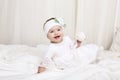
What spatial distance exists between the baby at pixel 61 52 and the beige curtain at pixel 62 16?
0.60 metres

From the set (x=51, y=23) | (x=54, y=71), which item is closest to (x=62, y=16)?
(x=51, y=23)

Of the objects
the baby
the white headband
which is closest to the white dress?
the baby

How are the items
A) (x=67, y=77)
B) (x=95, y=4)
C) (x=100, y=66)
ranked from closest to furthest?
(x=67, y=77) → (x=100, y=66) → (x=95, y=4)

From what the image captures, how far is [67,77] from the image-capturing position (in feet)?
4.42

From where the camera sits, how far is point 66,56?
1.58 m

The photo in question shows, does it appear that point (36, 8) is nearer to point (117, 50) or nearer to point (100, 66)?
point (117, 50)

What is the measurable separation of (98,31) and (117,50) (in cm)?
28

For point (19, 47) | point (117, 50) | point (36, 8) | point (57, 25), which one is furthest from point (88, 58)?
point (36, 8)

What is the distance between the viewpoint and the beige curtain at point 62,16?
221 centimetres

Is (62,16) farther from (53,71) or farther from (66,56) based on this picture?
(53,71)

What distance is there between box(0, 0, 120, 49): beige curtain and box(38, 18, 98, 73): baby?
1.98 ft

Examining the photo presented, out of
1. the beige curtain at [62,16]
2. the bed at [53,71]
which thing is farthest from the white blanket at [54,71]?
the beige curtain at [62,16]

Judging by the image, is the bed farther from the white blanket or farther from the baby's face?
the baby's face

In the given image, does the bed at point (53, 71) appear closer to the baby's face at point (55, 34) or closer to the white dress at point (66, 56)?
the white dress at point (66, 56)
